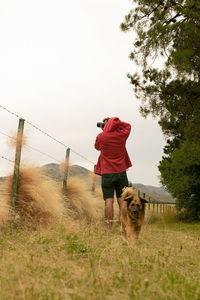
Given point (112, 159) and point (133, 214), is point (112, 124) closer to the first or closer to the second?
point (112, 159)

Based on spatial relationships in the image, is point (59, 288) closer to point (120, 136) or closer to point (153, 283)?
point (153, 283)

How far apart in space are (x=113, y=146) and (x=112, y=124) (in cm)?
40

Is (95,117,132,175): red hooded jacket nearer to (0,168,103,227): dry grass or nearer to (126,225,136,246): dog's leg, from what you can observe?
(0,168,103,227): dry grass

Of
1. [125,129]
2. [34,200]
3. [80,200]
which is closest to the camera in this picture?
[125,129]

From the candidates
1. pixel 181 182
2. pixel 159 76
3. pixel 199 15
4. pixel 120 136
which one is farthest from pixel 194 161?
pixel 120 136

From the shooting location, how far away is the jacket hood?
6.57 metres

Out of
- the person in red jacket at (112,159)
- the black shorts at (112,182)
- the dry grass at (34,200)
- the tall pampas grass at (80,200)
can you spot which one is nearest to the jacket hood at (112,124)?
the person in red jacket at (112,159)

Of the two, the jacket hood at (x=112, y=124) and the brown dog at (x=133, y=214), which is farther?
the jacket hood at (x=112, y=124)

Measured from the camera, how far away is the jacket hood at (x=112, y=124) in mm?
6570

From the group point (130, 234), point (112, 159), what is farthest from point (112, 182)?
point (130, 234)

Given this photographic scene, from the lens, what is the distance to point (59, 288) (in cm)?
278

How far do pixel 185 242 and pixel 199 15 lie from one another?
833cm

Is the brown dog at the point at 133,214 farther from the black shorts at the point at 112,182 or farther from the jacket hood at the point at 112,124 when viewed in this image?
the jacket hood at the point at 112,124

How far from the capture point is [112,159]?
257 inches
